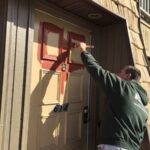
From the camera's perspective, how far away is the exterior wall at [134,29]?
4.41 meters

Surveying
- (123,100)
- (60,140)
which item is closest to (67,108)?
(60,140)

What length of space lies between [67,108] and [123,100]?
3.47 ft

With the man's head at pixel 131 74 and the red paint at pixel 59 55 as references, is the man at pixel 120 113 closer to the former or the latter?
the man's head at pixel 131 74

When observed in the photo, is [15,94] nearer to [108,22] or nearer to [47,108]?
[47,108]

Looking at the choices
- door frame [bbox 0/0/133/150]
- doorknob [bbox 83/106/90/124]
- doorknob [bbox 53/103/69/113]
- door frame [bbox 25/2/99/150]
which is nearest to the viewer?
door frame [bbox 0/0/133/150]

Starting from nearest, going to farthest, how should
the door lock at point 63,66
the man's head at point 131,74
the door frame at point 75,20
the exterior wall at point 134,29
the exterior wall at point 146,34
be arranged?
the man's head at point 131,74 → the door frame at point 75,20 → the door lock at point 63,66 → the exterior wall at point 134,29 → the exterior wall at point 146,34

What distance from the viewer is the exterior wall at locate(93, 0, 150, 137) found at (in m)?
4.41

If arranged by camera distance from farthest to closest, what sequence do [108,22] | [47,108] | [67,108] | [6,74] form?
[108,22]
[67,108]
[47,108]
[6,74]

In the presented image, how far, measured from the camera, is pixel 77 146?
14.6 ft

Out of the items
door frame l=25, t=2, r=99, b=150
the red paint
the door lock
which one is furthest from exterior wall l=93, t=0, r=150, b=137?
the door lock

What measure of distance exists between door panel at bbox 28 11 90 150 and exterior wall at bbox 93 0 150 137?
54cm

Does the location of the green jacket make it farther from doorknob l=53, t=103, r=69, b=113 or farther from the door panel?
doorknob l=53, t=103, r=69, b=113

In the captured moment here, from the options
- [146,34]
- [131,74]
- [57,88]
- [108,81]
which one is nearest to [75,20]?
[57,88]

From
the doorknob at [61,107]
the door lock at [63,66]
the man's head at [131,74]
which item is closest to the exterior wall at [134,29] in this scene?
the man's head at [131,74]
